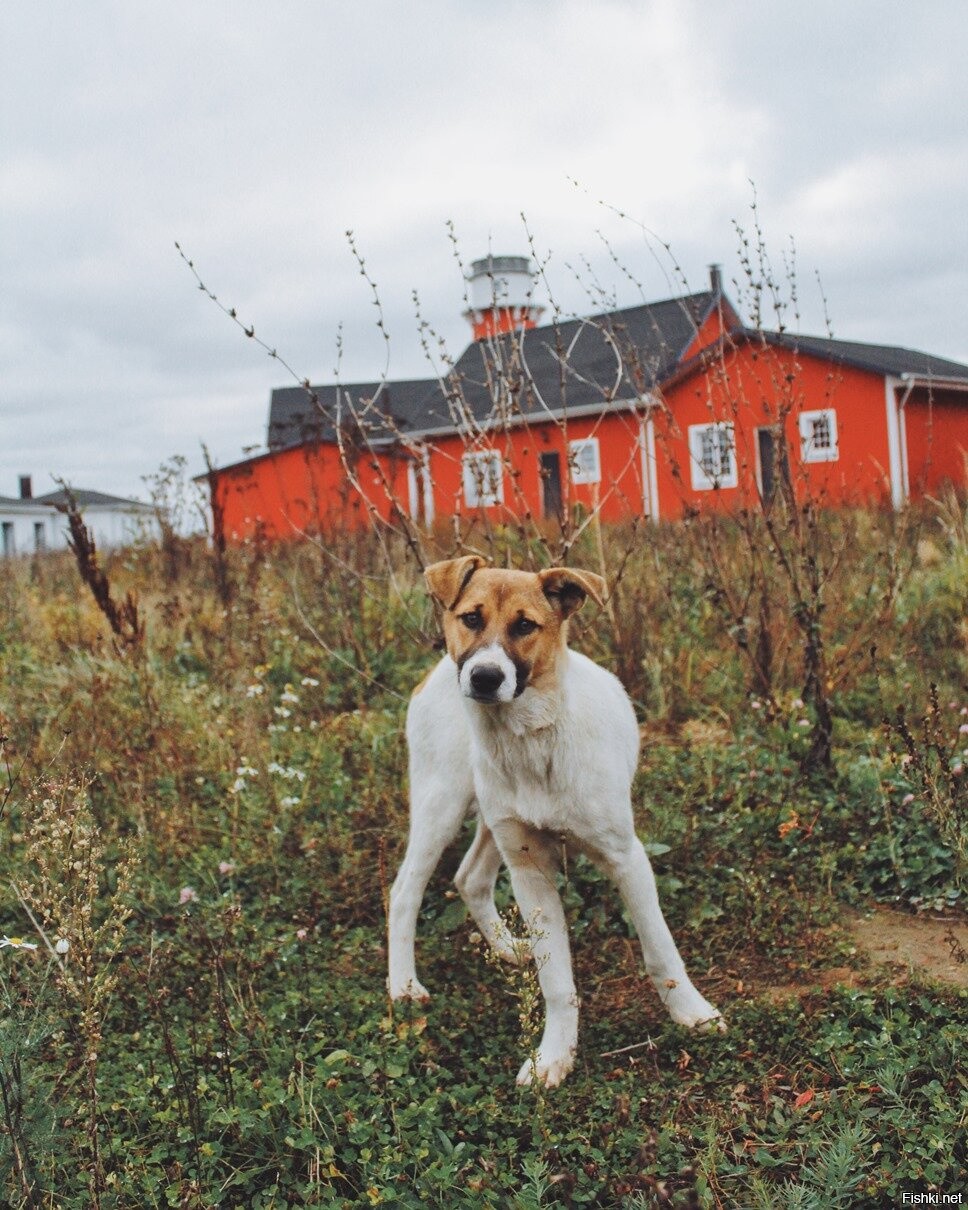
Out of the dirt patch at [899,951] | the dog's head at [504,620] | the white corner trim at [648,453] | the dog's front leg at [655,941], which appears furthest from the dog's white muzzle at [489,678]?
the white corner trim at [648,453]

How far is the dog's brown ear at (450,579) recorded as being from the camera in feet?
12.2

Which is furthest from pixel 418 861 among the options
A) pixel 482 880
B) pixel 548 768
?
pixel 548 768

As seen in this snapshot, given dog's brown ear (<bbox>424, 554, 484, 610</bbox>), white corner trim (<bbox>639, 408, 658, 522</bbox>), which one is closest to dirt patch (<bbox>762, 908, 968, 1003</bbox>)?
dog's brown ear (<bbox>424, 554, 484, 610</bbox>)

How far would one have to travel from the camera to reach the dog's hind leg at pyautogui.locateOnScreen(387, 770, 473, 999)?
4.09 metres

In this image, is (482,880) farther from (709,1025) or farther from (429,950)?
(709,1025)

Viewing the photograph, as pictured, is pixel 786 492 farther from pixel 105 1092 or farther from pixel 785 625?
pixel 105 1092

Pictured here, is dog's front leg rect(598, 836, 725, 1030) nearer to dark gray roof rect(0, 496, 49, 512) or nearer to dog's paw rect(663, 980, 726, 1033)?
dog's paw rect(663, 980, 726, 1033)

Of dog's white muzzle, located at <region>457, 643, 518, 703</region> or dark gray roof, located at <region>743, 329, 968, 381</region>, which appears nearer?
dog's white muzzle, located at <region>457, 643, 518, 703</region>

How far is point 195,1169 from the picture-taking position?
10.00 ft

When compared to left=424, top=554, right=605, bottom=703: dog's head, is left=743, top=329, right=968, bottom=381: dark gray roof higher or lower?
higher

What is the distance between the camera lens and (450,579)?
3.71m

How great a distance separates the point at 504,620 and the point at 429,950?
66.6 inches

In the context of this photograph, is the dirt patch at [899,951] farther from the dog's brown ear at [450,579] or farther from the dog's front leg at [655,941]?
the dog's brown ear at [450,579]

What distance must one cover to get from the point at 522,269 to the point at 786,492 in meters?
29.8
